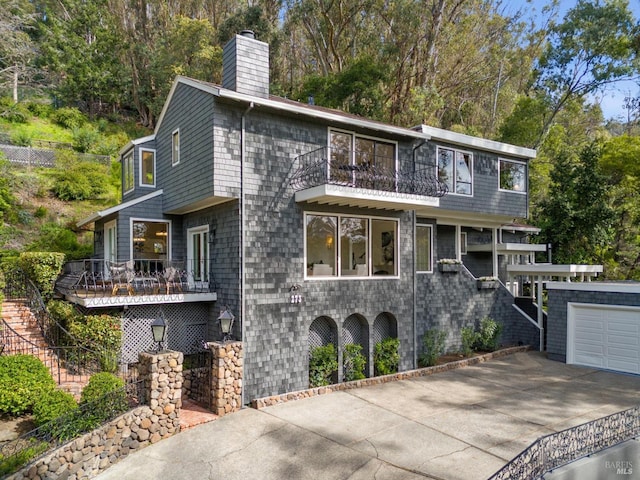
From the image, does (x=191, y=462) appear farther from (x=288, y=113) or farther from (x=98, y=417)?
(x=288, y=113)

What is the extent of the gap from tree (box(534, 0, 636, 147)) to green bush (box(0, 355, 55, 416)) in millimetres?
28344

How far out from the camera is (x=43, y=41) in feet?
109

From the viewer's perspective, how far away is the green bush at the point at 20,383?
300 inches

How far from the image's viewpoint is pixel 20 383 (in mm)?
7766

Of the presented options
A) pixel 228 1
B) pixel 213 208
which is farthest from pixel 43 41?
pixel 213 208

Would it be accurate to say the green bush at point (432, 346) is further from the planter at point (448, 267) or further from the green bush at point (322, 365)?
the green bush at point (322, 365)

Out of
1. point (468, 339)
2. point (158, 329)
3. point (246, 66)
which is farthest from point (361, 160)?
point (468, 339)

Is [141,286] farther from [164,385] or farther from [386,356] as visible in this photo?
[386,356]

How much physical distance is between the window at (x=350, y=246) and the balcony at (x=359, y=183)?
589 millimetres

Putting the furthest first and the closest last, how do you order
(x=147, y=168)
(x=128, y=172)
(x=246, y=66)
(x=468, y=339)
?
(x=128, y=172), (x=468, y=339), (x=147, y=168), (x=246, y=66)

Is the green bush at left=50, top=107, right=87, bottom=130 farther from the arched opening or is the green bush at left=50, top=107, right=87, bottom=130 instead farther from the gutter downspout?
the arched opening

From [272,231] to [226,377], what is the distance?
11.2 ft

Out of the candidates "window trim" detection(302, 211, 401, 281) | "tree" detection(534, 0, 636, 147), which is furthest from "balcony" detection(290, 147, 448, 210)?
"tree" detection(534, 0, 636, 147)

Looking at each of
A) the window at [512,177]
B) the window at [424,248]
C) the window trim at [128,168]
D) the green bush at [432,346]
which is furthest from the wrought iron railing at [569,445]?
the window trim at [128,168]
